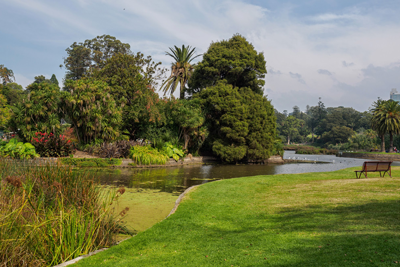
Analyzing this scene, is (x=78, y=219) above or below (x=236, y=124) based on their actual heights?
below

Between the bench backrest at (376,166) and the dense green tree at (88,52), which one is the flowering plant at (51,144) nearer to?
the bench backrest at (376,166)

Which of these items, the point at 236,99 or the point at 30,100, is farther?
the point at 236,99

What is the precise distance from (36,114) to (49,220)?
19615 mm

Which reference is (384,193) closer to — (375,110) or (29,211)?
(29,211)

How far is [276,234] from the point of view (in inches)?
218

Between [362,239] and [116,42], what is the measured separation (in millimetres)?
61855

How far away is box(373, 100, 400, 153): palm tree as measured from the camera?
51.7m

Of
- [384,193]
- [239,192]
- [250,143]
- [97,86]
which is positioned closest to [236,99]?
[250,143]

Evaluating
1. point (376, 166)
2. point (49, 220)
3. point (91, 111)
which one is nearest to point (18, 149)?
point (91, 111)

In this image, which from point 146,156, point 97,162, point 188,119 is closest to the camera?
point 97,162

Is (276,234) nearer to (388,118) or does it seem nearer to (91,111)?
(91,111)

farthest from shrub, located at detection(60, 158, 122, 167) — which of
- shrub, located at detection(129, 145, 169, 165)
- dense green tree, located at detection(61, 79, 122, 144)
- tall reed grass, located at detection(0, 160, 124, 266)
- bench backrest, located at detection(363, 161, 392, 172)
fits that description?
bench backrest, located at detection(363, 161, 392, 172)

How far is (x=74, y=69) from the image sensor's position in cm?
5972

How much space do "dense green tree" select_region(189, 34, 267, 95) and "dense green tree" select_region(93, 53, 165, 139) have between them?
16.0ft
